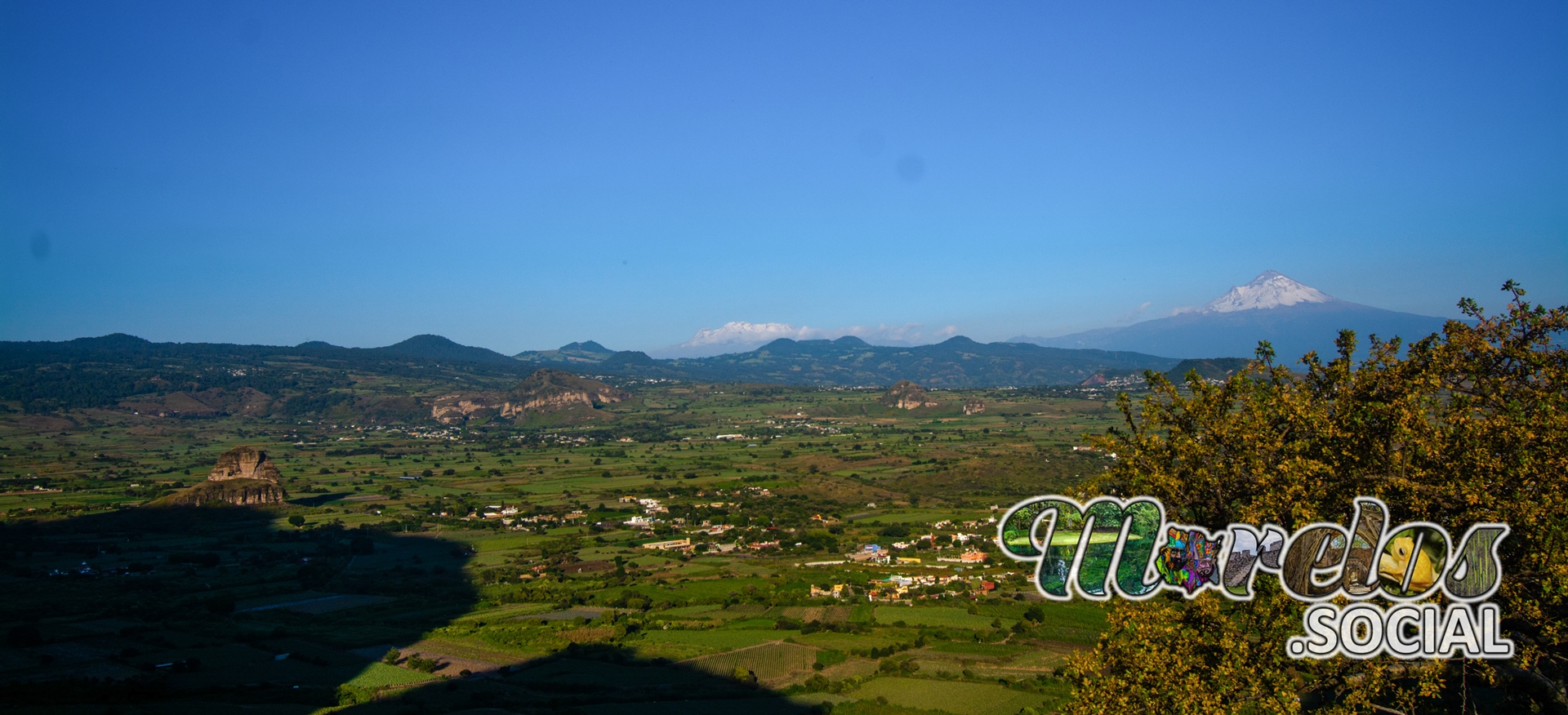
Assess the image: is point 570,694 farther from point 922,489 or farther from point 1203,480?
point 922,489

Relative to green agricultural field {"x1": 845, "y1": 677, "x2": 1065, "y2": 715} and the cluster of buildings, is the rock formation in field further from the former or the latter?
green agricultural field {"x1": 845, "y1": 677, "x2": 1065, "y2": 715}

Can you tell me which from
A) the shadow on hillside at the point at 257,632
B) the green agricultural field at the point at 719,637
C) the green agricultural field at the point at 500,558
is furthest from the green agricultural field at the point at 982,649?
the shadow on hillside at the point at 257,632

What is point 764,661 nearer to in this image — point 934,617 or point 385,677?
point 934,617

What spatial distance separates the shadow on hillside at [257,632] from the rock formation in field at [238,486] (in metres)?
8.88

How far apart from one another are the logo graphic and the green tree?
36 centimetres

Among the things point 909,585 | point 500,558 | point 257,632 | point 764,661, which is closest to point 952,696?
point 764,661

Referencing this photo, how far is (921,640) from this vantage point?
41844 millimetres

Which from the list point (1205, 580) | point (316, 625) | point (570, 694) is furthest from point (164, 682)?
point (1205, 580)

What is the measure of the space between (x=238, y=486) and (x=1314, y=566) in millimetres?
97219

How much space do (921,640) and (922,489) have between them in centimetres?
5798

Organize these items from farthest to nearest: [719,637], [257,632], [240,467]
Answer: [240,467] < [257,632] < [719,637]

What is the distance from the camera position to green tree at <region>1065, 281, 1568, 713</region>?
42.2 ft

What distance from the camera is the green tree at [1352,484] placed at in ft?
42.2

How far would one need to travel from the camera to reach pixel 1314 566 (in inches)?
517
